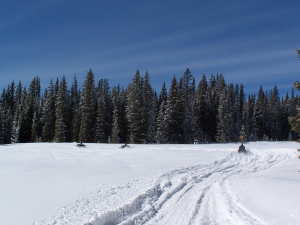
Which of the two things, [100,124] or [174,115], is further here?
[100,124]

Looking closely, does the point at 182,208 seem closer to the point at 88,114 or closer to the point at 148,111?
the point at 148,111

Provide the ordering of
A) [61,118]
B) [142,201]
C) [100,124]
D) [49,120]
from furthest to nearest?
1. [49,120]
2. [61,118]
3. [100,124]
4. [142,201]

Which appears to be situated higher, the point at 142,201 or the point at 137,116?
the point at 137,116

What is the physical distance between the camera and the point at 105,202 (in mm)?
8727

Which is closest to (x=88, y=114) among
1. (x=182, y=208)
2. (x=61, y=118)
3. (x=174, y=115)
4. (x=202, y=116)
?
(x=61, y=118)

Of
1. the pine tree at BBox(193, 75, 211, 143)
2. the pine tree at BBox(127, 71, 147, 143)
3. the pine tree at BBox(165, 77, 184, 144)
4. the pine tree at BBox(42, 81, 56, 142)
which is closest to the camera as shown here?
the pine tree at BBox(127, 71, 147, 143)

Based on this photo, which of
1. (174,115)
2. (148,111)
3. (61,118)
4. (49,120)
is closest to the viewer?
(174,115)

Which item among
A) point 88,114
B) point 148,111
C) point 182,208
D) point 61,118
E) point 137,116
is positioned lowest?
point 182,208

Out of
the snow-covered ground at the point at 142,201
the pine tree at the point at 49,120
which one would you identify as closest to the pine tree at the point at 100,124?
the pine tree at the point at 49,120

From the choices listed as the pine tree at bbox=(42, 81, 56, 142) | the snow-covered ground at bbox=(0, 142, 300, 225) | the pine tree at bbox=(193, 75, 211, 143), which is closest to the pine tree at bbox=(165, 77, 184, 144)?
the pine tree at bbox=(193, 75, 211, 143)

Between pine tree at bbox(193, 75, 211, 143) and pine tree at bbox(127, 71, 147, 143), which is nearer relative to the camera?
pine tree at bbox(127, 71, 147, 143)

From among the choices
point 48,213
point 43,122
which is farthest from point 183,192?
point 43,122

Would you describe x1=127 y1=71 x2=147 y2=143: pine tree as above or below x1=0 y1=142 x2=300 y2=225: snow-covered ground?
above

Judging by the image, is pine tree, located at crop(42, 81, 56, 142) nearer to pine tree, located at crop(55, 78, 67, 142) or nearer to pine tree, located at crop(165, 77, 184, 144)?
pine tree, located at crop(55, 78, 67, 142)
